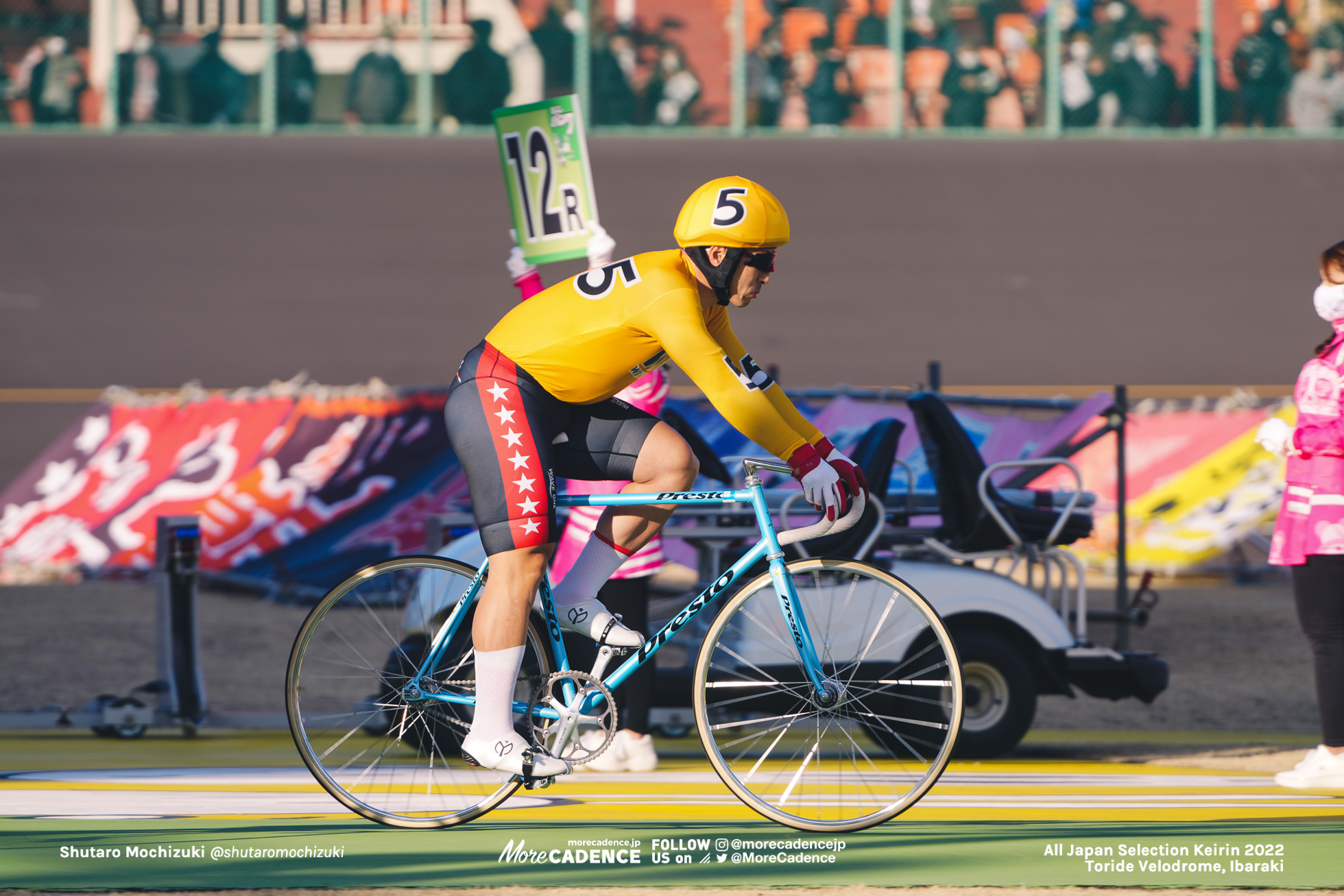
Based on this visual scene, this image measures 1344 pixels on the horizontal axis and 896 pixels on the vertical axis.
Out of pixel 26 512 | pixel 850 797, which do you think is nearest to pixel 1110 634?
pixel 850 797

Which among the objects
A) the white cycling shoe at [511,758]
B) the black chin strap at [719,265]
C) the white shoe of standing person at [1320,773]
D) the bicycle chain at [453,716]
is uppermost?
the black chin strap at [719,265]

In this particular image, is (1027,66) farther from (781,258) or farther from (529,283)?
(529,283)

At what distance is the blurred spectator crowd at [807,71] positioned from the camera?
1622cm

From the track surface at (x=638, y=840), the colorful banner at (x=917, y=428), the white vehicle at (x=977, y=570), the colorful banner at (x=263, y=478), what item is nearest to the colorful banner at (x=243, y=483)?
the colorful banner at (x=263, y=478)

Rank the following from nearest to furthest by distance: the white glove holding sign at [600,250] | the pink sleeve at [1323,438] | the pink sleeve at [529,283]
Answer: the pink sleeve at [1323,438] < the pink sleeve at [529,283] < the white glove holding sign at [600,250]

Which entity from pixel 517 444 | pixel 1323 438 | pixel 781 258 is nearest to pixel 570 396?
pixel 517 444

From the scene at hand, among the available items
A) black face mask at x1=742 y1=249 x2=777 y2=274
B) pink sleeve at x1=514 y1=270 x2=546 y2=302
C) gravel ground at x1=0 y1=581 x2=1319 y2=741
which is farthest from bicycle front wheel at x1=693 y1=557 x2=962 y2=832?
gravel ground at x1=0 y1=581 x2=1319 y2=741

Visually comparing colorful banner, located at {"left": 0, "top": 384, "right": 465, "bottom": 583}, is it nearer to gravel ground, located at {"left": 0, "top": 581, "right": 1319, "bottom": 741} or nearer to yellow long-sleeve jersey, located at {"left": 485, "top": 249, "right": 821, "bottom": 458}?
gravel ground, located at {"left": 0, "top": 581, "right": 1319, "bottom": 741}

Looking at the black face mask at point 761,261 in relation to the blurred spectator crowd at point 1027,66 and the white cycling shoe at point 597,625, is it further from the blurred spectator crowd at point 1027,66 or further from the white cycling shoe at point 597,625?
the blurred spectator crowd at point 1027,66

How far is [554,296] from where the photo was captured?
14.0 feet

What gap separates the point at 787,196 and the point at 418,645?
1262 centimetres

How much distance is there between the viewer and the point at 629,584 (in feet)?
19.1

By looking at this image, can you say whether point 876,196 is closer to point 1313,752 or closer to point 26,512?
point 26,512

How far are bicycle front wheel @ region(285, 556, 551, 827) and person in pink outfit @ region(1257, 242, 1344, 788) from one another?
2864 mm
